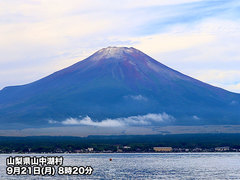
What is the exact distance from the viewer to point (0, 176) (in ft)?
266

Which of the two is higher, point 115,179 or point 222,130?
point 222,130

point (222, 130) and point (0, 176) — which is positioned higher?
point (222, 130)

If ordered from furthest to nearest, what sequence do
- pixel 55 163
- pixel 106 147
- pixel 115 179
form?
1. pixel 106 147
2. pixel 115 179
3. pixel 55 163

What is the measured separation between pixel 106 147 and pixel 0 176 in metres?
74.9

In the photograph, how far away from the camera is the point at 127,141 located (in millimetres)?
167375

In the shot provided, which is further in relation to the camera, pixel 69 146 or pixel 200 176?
pixel 69 146

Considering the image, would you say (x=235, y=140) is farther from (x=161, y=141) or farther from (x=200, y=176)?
(x=200, y=176)

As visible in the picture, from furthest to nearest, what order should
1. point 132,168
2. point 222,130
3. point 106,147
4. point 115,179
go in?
point 222,130, point 106,147, point 132,168, point 115,179

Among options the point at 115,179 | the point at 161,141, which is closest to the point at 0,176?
the point at 115,179

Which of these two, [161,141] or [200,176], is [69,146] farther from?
[200,176]

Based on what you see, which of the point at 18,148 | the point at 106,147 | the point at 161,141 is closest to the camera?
the point at 18,148

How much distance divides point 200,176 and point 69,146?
74.1 meters

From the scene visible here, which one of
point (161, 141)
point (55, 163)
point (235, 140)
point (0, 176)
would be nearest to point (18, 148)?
point (161, 141)

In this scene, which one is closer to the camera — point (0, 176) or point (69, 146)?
point (0, 176)
